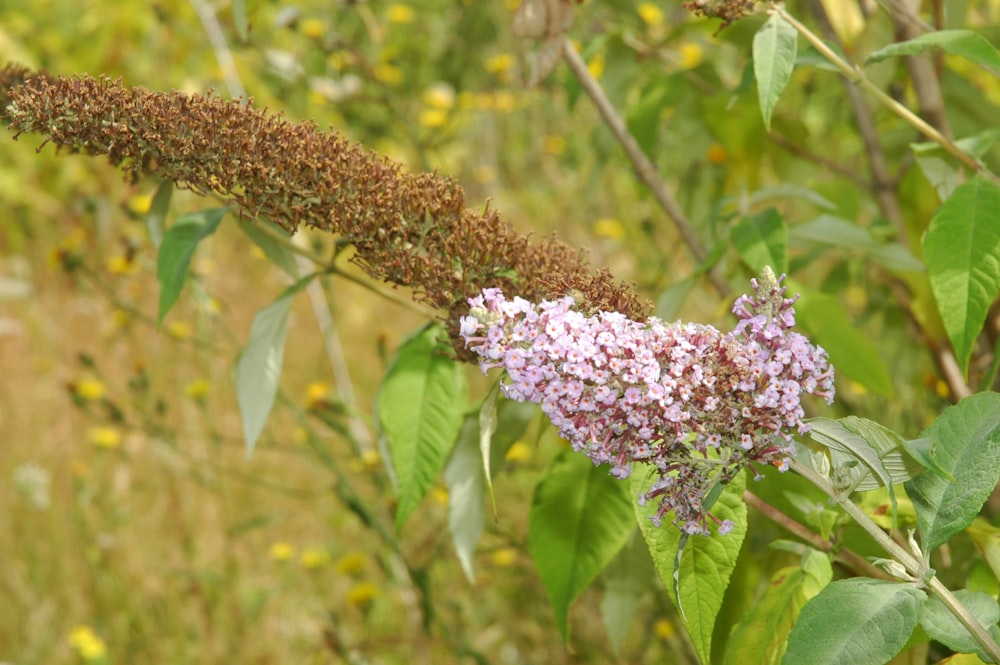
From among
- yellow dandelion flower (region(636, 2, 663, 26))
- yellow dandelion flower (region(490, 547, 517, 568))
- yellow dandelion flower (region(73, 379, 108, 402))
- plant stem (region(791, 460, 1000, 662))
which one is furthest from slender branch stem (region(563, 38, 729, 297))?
yellow dandelion flower (region(636, 2, 663, 26))

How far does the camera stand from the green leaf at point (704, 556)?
97 cm

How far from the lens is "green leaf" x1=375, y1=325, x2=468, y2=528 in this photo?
123cm

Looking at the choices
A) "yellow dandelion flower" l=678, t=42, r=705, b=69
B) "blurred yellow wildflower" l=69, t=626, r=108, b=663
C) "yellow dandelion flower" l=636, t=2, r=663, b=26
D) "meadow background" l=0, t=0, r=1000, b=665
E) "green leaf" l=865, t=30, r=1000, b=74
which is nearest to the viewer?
"green leaf" l=865, t=30, r=1000, b=74

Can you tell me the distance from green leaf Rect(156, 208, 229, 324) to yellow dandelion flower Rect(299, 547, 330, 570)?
155 cm

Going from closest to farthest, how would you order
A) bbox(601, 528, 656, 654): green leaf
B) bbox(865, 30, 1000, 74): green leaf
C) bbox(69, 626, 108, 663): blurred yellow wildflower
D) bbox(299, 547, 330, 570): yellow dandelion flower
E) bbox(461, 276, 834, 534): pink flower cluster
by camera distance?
bbox(461, 276, 834, 534): pink flower cluster → bbox(865, 30, 1000, 74): green leaf → bbox(601, 528, 656, 654): green leaf → bbox(69, 626, 108, 663): blurred yellow wildflower → bbox(299, 547, 330, 570): yellow dandelion flower

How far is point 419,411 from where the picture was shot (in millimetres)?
1271

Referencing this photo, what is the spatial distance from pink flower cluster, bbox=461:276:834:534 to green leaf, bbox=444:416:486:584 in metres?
0.48

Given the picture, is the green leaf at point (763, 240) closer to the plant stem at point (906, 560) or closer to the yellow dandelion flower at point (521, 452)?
the plant stem at point (906, 560)

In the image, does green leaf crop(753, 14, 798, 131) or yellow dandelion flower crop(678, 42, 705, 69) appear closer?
green leaf crop(753, 14, 798, 131)

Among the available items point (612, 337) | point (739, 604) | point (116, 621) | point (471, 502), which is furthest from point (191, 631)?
point (612, 337)

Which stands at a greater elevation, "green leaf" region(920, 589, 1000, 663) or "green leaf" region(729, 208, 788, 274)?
"green leaf" region(729, 208, 788, 274)

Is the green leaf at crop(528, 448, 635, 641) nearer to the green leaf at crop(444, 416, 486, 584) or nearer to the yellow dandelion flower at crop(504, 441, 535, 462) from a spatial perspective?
the green leaf at crop(444, 416, 486, 584)

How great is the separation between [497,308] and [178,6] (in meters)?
4.29

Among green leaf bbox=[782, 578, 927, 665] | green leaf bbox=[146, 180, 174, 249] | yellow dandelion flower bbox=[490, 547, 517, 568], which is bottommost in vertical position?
green leaf bbox=[782, 578, 927, 665]
